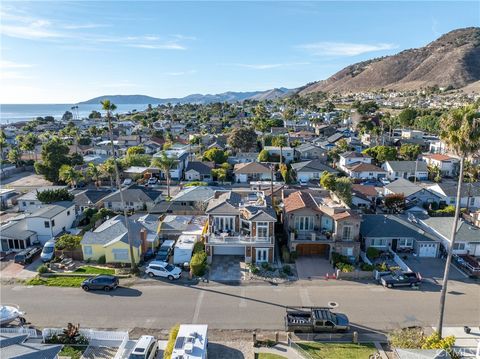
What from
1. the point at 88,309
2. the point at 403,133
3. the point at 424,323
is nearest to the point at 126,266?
the point at 88,309

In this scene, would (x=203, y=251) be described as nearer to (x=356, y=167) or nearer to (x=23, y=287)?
(x=23, y=287)

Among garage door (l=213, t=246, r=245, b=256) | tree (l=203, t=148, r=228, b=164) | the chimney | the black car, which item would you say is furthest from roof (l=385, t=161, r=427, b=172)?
the black car

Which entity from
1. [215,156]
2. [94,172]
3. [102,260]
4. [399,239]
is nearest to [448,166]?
[399,239]

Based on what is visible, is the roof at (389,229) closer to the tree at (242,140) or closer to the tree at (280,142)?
the tree at (280,142)

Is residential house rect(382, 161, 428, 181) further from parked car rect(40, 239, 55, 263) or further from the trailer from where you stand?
parked car rect(40, 239, 55, 263)

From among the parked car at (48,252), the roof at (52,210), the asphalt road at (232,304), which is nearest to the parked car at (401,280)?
the asphalt road at (232,304)

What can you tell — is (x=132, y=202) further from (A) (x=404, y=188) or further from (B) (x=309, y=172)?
(A) (x=404, y=188)
